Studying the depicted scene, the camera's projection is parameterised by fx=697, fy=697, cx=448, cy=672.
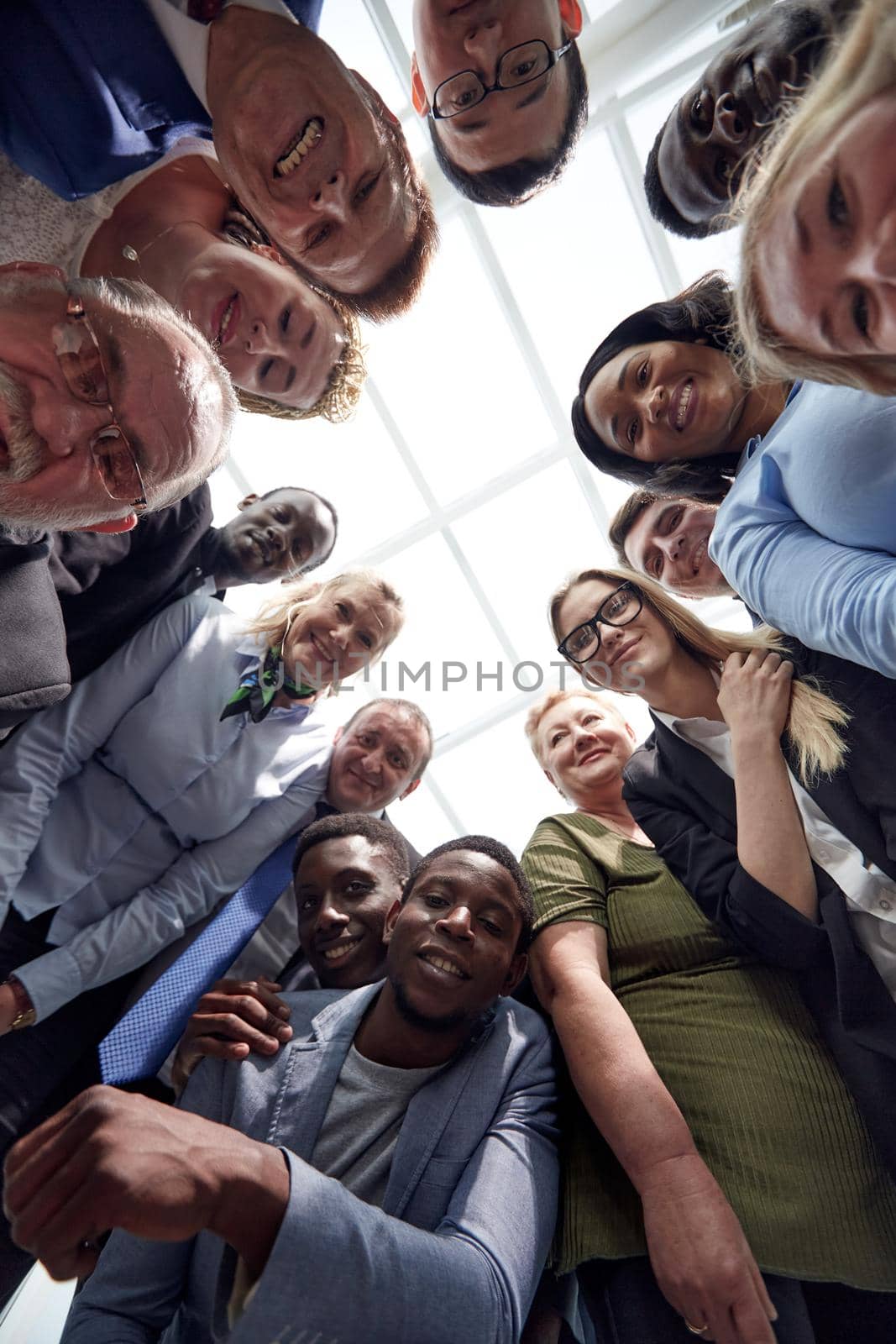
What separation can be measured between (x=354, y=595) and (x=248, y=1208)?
7.14ft

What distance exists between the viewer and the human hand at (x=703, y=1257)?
1191 millimetres

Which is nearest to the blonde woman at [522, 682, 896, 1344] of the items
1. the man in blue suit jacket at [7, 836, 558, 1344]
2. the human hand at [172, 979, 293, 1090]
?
the man in blue suit jacket at [7, 836, 558, 1344]

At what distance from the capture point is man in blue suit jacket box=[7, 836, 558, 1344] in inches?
39.2

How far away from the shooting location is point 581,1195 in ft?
4.78

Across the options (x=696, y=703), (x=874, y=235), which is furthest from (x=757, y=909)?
(x=874, y=235)

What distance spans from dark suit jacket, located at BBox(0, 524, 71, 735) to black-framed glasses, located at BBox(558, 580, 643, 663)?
1.50m

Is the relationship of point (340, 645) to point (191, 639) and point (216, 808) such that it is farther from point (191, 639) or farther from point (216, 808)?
point (216, 808)

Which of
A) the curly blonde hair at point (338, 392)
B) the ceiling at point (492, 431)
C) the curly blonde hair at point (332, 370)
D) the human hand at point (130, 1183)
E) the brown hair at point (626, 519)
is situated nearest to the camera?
the human hand at point (130, 1183)

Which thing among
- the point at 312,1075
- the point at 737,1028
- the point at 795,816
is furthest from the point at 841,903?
the point at 312,1075

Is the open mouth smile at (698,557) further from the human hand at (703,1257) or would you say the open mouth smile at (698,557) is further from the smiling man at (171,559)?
the human hand at (703,1257)

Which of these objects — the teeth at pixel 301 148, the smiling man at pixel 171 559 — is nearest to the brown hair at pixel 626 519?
the smiling man at pixel 171 559

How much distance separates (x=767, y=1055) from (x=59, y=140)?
261 centimetres

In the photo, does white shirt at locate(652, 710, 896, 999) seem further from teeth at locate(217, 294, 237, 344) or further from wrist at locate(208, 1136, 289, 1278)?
teeth at locate(217, 294, 237, 344)

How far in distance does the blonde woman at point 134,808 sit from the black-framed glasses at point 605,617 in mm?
1025
